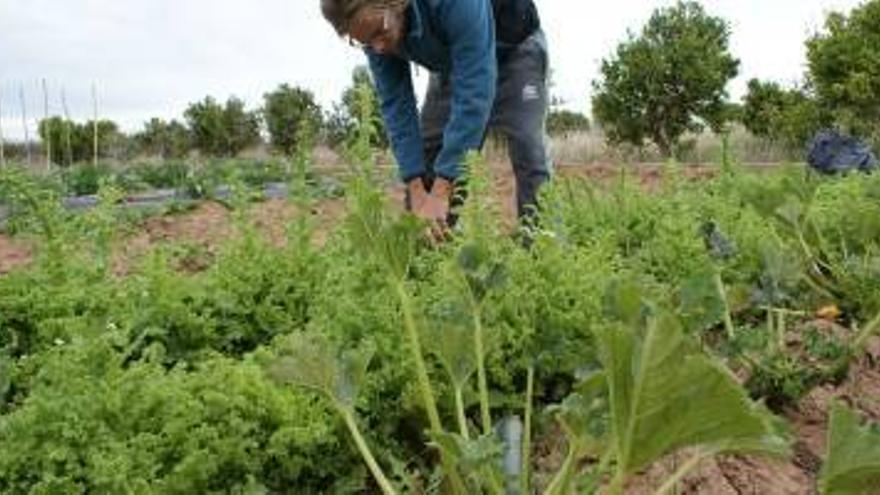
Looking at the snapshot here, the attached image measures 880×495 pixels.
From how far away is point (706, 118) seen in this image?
20.5 m

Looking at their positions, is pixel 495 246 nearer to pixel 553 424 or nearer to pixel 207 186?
pixel 553 424

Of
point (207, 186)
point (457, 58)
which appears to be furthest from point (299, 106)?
point (457, 58)

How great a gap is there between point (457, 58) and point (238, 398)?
1867 mm

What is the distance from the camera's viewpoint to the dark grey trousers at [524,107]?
383cm

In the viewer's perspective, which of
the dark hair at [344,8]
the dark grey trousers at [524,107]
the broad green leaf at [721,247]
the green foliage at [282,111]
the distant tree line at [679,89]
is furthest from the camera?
the green foliage at [282,111]

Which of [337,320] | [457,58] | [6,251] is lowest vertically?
[6,251]

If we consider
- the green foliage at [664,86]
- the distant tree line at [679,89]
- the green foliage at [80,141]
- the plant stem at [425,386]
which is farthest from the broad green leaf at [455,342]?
the green foliage at [80,141]

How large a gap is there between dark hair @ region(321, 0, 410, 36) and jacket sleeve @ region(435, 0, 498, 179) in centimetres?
20

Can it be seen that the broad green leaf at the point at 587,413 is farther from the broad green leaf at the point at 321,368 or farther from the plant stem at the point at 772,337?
the plant stem at the point at 772,337

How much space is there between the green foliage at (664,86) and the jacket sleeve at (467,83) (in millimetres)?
16658

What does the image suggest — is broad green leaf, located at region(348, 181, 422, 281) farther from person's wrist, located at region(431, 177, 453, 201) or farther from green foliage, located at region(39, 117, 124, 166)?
green foliage, located at region(39, 117, 124, 166)

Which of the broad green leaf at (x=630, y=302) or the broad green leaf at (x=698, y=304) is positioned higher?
the broad green leaf at (x=630, y=302)

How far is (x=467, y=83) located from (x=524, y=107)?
59cm

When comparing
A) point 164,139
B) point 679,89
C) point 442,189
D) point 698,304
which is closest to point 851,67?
point 679,89
